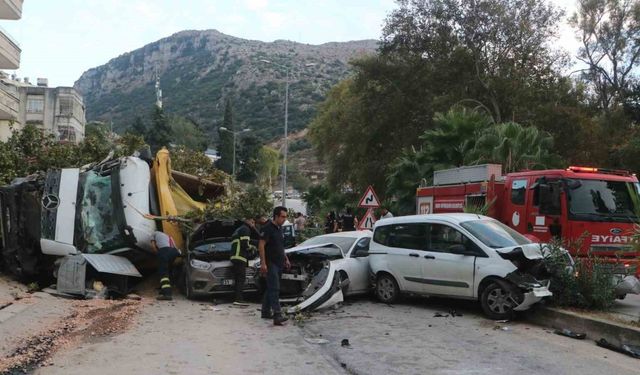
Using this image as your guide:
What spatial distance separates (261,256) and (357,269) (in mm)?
2818

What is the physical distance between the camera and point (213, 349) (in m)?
7.21

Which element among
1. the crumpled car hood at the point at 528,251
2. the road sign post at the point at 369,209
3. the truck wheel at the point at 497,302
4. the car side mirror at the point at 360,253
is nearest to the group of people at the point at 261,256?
the car side mirror at the point at 360,253

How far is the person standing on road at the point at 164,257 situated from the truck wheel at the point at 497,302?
19.5 ft

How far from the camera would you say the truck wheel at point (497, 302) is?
8984 mm

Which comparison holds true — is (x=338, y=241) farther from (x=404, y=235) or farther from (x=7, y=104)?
(x=7, y=104)

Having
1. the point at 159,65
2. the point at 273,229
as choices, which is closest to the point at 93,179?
the point at 273,229

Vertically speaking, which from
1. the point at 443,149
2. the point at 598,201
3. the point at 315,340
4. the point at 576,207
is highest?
the point at 443,149

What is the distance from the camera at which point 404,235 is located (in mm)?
10906

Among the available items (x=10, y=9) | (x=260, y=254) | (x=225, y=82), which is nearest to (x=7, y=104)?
(x=10, y=9)

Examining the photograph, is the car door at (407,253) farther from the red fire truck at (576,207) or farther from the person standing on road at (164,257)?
the person standing on road at (164,257)

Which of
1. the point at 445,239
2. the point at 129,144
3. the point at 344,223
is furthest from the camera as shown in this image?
the point at 344,223

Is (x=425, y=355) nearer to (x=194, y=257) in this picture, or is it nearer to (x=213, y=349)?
(x=213, y=349)

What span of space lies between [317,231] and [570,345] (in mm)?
16827

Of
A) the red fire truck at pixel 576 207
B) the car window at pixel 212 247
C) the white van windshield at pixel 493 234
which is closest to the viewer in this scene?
the white van windshield at pixel 493 234
